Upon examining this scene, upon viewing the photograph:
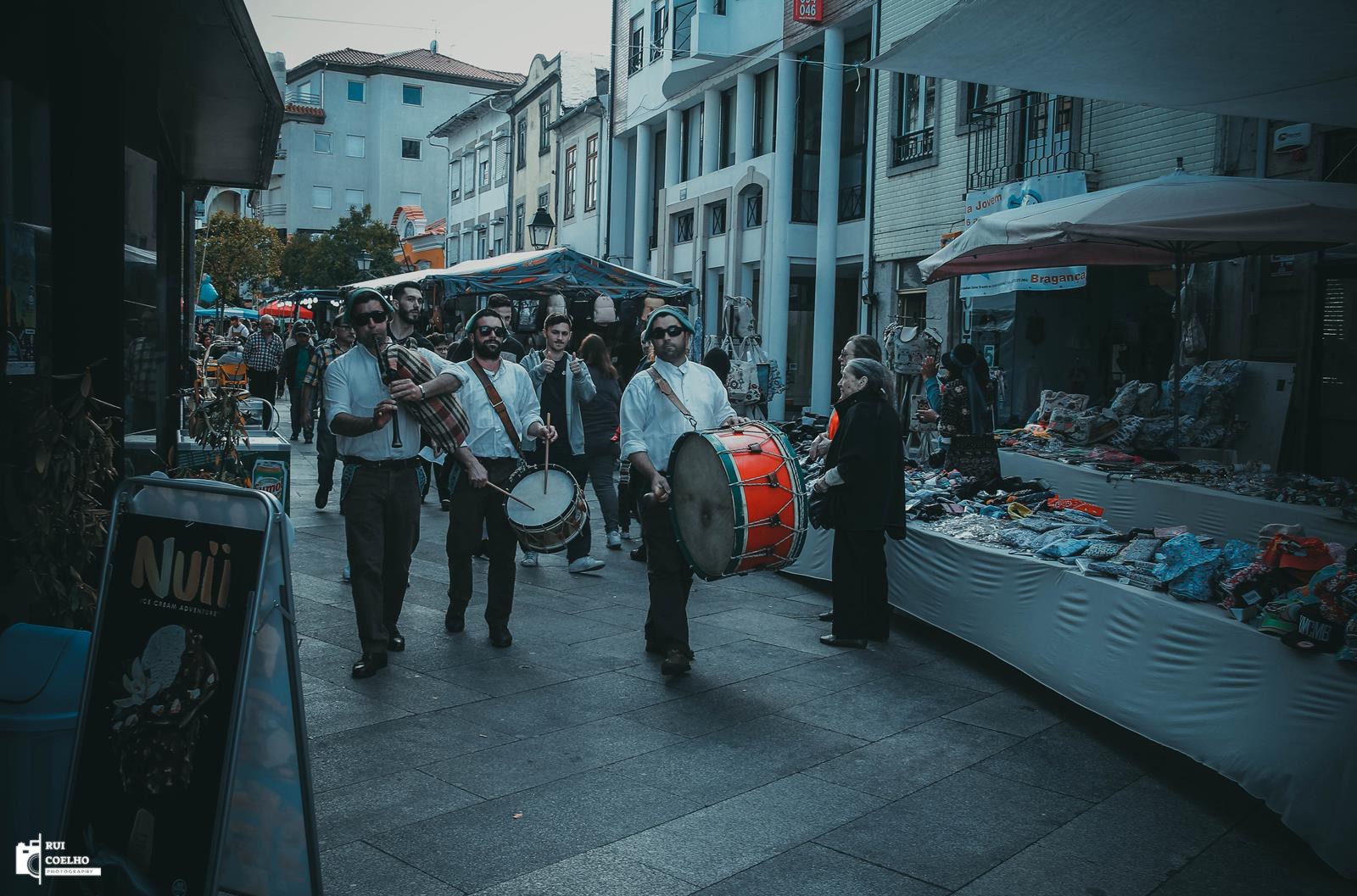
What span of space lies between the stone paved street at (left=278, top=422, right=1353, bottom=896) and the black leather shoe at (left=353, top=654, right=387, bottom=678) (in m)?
0.06

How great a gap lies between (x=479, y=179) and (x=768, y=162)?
2671 centimetres

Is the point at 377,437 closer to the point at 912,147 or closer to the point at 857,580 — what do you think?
the point at 857,580

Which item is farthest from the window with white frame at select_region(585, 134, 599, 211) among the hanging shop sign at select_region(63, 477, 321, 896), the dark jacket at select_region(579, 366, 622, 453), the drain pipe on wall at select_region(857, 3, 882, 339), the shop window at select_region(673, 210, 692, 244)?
→ the hanging shop sign at select_region(63, 477, 321, 896)

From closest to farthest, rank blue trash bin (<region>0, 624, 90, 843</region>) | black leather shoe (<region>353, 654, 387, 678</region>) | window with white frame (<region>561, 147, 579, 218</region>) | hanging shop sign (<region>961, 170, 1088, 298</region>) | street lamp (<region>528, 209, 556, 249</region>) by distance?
blue trash bin (<region>0, 624, 90, 843</region>), black leather shoe (<region>353, 654, 387, 678</region>), hanging shop sign (<region>961, 170, 1088, 298</region>), street lamp (<region>528, 209, 556, 249</region>), window with white frame (<region>561, 147, 579, 218</region>)

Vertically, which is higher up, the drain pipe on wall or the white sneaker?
the drain pipe on wall

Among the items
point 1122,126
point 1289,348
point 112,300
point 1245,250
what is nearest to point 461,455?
point 112,300

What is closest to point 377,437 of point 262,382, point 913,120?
point 262,382

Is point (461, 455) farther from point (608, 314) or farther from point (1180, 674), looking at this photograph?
point (608, 314)

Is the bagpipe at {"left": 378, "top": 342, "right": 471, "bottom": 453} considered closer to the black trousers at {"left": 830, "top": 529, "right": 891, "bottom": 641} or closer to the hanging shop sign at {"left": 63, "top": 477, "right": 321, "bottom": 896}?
the black trousers at {"left": 830, "top": 529, "right": 891, "bottom": 641}

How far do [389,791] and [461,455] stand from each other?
8.20 feet

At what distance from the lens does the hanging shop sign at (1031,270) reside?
43.6 ft

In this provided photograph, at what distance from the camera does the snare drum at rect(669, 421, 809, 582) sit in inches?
239

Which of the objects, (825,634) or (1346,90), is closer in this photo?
(1346,90)

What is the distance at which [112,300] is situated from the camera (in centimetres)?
489
